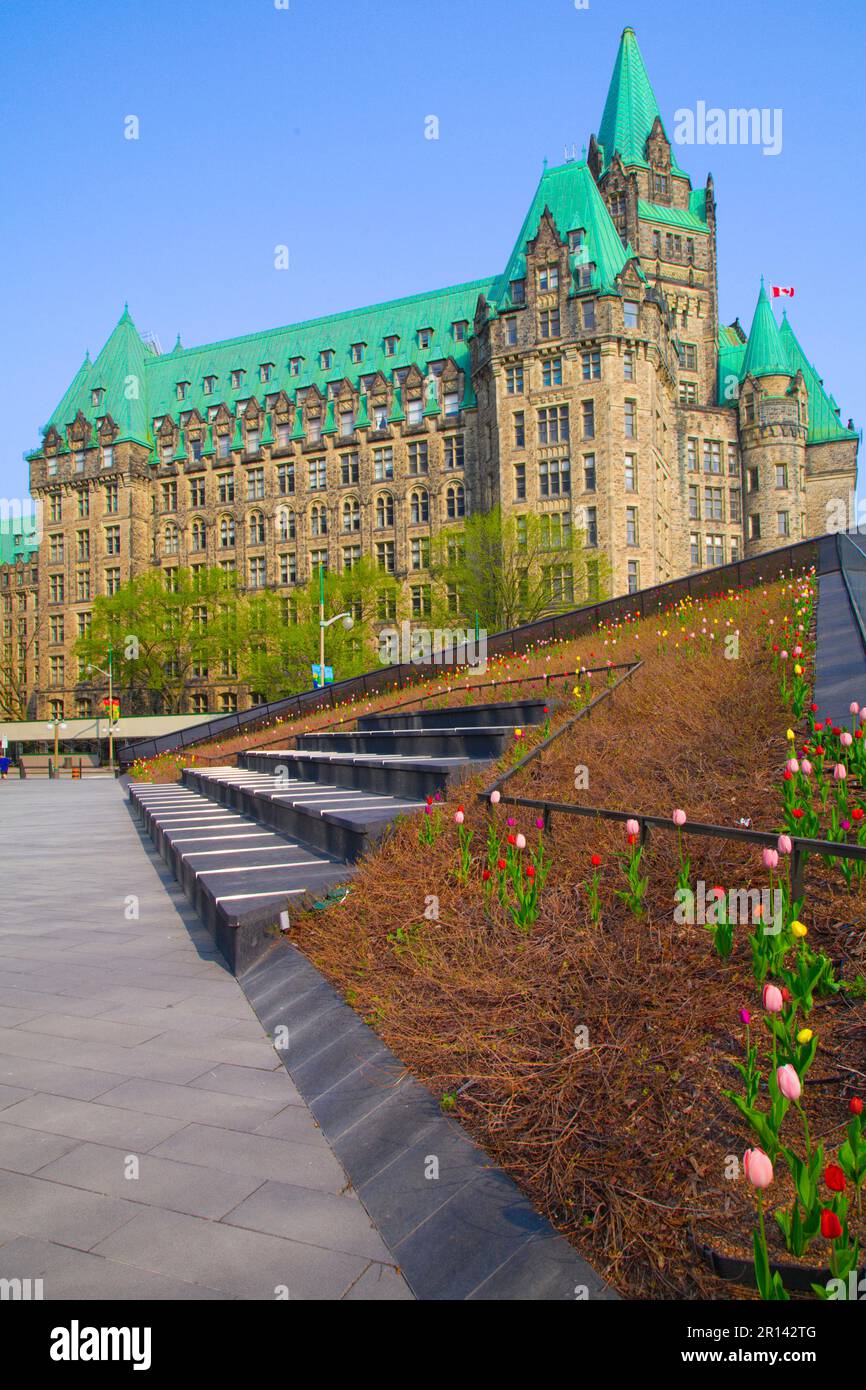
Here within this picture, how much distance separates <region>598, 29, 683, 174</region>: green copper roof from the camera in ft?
198

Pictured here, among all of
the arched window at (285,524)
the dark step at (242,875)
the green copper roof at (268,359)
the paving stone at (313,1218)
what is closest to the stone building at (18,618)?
the green copper roof at (268,359)

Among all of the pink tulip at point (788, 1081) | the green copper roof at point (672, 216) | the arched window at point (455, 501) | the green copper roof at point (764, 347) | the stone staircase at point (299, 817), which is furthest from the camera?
the green copper roof at point (672, 216)

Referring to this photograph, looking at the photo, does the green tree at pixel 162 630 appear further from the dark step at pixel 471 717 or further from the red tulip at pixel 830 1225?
the red tulip at pixel 830 1225

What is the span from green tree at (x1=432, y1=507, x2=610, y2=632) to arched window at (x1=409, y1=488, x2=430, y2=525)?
45.1ft

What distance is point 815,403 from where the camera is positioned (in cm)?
6141

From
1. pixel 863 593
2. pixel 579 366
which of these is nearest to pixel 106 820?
pixel 863 593

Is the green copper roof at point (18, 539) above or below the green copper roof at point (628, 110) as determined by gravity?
below

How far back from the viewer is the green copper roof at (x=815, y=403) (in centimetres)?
6014

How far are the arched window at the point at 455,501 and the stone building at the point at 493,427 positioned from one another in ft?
0.52

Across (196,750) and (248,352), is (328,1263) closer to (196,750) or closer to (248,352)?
(196,750)

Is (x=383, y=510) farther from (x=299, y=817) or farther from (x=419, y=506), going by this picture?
(x=299, y=817)

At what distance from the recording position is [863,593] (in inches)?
458

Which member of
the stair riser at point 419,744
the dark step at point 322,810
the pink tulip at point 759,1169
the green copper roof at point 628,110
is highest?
the green copper roof at point 628,110
